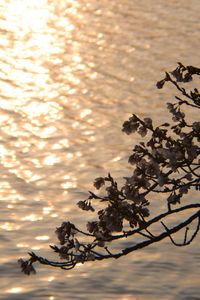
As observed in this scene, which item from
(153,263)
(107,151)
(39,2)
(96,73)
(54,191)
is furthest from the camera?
(39,2)

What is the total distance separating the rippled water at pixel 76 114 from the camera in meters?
13.1

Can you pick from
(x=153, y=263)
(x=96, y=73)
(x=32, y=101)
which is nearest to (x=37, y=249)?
(x=153, y=263)

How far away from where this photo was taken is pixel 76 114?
19344 millimetres

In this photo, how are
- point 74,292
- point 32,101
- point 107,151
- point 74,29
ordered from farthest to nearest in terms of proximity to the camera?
1. point 74,29
2. point 32,101
3. point 107,151
4. point 74,292

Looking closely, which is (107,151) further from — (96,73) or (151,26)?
(151,26)

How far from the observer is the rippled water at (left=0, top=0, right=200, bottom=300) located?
13086 mm

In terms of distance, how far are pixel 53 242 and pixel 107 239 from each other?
5104 millimetres

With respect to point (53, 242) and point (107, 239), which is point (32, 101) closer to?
point (53, 242)

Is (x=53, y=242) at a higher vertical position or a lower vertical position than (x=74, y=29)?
lower

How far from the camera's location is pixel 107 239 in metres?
9.16

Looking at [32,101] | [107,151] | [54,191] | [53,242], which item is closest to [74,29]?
[32,101]

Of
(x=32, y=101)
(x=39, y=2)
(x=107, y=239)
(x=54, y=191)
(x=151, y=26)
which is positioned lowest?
(x=107, y=239)

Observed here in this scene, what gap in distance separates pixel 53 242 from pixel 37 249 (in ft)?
1.09

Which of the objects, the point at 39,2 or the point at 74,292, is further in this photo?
the point at 39,2
